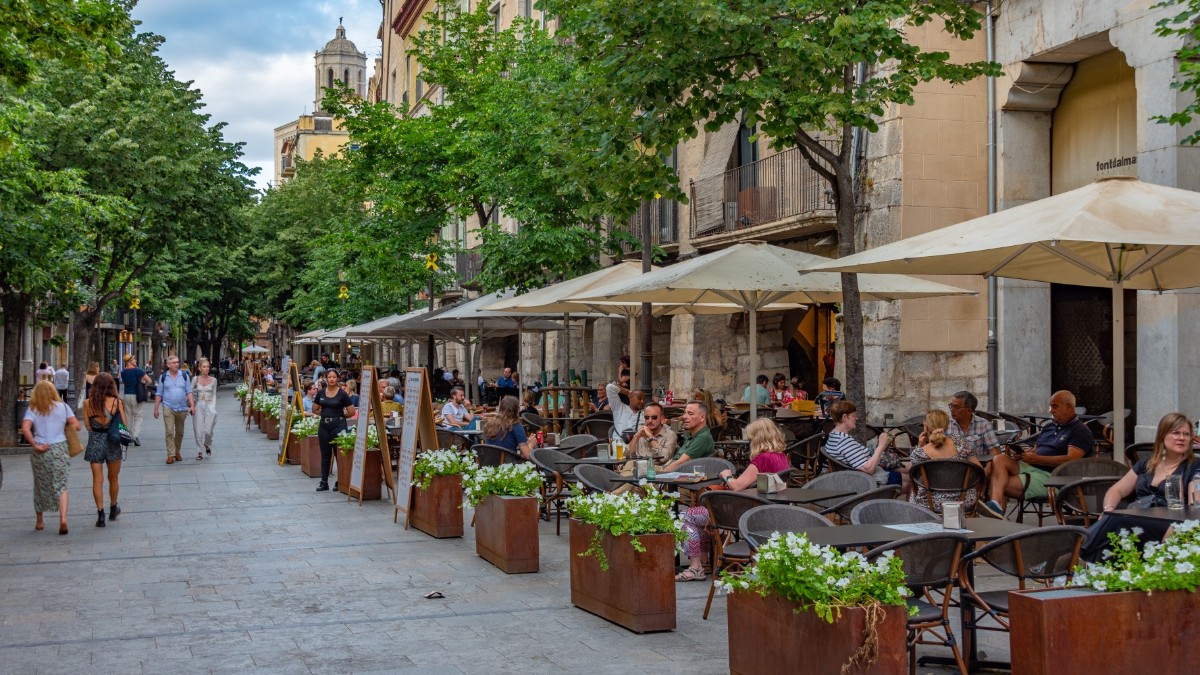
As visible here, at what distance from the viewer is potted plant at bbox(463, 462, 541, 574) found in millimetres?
9906

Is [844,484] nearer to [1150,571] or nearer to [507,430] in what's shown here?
[1150,571]

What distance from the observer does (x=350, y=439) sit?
1600cm

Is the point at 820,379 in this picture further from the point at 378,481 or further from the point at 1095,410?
the point at 378,481

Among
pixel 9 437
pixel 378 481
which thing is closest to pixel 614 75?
pixel 378 481

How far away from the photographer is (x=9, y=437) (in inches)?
950

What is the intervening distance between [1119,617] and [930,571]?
1167 millimetres

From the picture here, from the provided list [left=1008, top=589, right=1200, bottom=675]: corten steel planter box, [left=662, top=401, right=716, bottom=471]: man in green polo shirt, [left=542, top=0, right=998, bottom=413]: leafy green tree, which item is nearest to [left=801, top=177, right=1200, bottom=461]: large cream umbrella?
[left=662, top=401, right=716, bottom=471]: man in green polo shirt

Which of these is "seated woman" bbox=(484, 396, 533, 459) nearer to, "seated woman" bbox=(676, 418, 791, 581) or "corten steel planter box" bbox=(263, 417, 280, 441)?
"seated woman" bbox=(676, 418, 791, 581)

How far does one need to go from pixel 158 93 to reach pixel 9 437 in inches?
299

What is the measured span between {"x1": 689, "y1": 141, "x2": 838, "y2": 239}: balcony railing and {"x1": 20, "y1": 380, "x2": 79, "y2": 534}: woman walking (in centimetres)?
1148

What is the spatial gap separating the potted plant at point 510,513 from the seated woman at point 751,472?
3.93ft

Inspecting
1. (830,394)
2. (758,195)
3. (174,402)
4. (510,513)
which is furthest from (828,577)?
(174,402)

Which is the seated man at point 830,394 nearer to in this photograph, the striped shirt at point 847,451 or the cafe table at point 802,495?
the striped shirt at point 847,451

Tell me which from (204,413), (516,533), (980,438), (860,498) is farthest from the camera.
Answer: (204,413)
